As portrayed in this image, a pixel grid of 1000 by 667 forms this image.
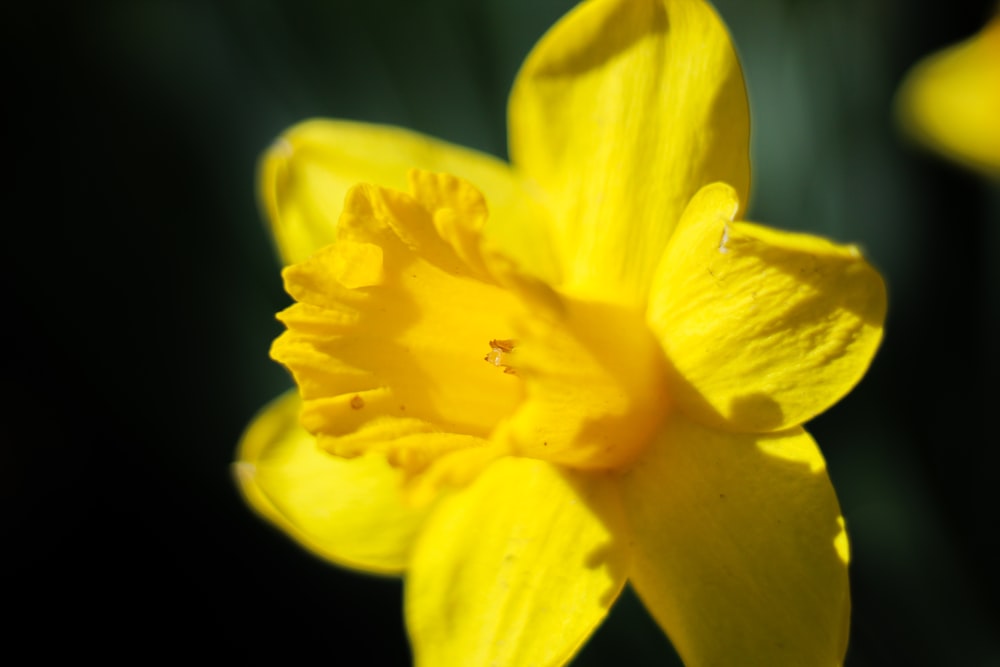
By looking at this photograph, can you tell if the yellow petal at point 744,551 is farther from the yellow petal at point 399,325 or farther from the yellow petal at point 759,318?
the yellow petal at point 399,325

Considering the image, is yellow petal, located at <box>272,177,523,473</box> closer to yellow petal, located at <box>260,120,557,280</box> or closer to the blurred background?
yellow petal, located at <box>260,120,557,280</box>

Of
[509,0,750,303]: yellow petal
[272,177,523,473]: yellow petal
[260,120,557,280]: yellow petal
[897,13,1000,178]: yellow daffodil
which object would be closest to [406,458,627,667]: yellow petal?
[272,177,523,473]: yellow petal

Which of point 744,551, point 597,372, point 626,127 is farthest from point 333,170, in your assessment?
point 744,551

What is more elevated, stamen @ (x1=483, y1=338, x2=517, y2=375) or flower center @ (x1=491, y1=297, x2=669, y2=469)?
stamen @ (x1=483, y1=338, x2=517, y2=375)

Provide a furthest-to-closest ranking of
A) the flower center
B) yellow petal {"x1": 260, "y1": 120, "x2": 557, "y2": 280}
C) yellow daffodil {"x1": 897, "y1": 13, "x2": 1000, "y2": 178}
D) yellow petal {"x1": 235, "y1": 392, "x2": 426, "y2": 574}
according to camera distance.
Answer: yellow daffodil {"x1": 897, "y1": 13, "x2": 1000, "y2": 178}
yellow petal {"x1": 260, "y1": 120, "x2": 557, "y2": 280}
yellow petal {"x1": 235, "y1": 392, "x2": 426, "y2": 574}
the flower center

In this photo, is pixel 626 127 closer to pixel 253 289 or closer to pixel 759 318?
pixel 759 318

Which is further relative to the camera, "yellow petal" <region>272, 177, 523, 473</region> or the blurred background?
the blurred background

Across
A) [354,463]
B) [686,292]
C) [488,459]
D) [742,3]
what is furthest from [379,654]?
[742,3]

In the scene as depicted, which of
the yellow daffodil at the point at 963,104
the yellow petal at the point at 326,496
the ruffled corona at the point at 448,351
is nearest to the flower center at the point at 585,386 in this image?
the ruffled corona at the point at 448,351
